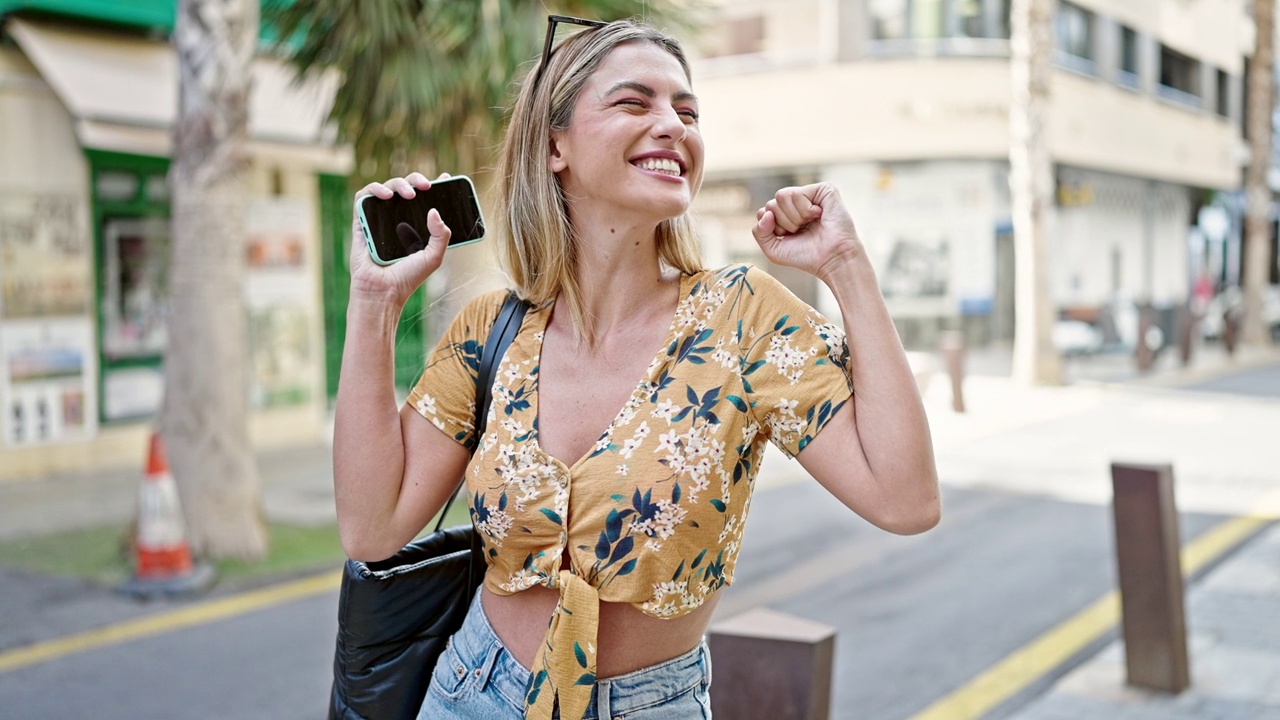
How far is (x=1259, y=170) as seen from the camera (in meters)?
25.6

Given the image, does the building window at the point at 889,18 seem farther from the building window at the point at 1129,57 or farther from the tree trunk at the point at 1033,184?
the building window at the point at 1129,57

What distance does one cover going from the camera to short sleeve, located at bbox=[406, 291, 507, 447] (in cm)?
213

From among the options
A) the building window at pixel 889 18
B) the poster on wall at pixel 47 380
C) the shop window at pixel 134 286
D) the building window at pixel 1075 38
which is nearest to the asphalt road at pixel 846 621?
the poster on wall at pixel 47 380

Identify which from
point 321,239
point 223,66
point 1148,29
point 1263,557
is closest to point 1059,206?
point 1148,29

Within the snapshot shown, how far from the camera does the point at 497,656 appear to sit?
204cm

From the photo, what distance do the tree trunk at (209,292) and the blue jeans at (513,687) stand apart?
5985 mm

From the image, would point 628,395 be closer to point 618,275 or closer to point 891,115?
point 618,275

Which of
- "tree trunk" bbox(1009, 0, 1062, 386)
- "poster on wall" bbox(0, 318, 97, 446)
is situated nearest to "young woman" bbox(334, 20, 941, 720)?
"poster on wall" bbox(0, 318, 97, 446)

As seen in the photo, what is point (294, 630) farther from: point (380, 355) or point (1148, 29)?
point (1148, 29)

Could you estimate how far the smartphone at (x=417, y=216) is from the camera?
209 centimetres

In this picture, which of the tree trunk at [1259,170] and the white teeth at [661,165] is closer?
the white teeth at [661,165]

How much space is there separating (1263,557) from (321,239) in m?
10.1

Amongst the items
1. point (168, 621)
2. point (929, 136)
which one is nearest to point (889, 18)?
point (929, 136)

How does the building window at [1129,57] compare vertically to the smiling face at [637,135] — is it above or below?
above
